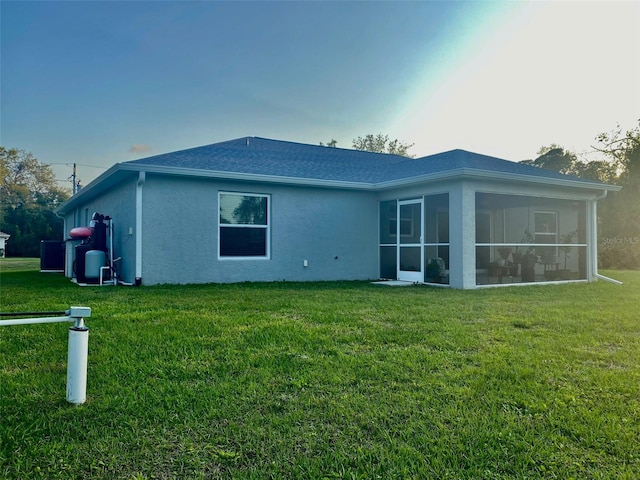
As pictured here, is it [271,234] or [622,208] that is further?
[622,208]

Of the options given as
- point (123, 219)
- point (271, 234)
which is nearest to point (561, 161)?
point (271, 234)

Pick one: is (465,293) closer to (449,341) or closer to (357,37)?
(449,341)

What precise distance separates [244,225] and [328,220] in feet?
7.16

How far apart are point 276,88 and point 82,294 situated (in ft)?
32.1

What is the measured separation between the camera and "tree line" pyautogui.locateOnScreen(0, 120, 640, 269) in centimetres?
2151

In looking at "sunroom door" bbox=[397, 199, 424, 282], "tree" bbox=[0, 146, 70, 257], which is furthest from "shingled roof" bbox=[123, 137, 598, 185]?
"tree" bbox=[0, 146, 70, 257]

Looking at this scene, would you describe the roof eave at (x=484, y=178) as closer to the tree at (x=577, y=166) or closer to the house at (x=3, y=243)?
the tree at (x=577, y=166)

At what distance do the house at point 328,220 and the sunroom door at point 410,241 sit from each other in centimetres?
3

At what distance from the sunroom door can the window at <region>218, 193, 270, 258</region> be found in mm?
3360

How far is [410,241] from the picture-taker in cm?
1117

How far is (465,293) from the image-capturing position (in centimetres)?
859

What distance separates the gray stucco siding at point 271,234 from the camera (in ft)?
31.0

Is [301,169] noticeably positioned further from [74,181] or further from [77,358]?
[74,181]

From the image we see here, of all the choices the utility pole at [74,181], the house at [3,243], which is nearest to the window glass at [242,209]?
the house at [3,243]
